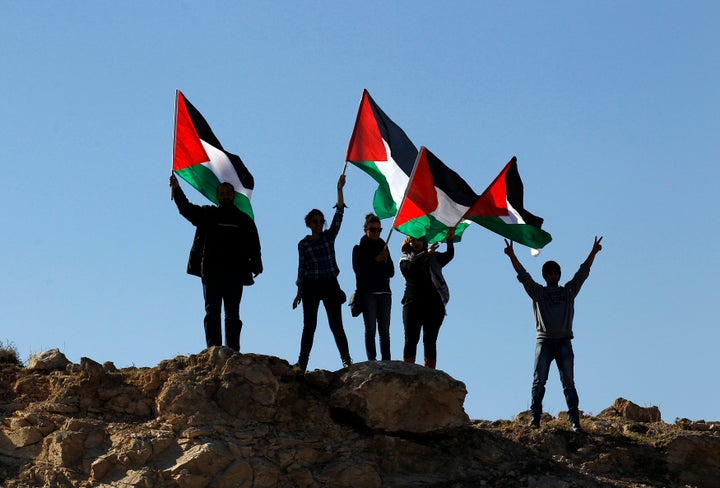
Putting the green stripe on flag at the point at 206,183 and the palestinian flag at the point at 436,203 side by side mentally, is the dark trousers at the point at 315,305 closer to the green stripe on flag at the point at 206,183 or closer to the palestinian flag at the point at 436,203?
the palestinian flag at the point at 436,203

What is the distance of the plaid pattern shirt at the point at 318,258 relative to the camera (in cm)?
1371

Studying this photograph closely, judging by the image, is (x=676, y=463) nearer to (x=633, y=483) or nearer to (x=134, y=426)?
(x=633, y=483)

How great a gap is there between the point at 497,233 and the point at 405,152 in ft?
5.76

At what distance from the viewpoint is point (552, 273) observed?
13922 mm

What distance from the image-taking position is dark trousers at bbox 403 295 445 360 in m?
14.0

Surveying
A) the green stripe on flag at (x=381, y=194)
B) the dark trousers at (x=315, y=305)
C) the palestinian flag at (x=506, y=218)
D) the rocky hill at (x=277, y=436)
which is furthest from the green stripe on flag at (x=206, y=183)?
the palestinian flag at (x=506, y=218)

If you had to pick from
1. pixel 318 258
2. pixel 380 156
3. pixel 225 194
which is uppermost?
pixel 380 156

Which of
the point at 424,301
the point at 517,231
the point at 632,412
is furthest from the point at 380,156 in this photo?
the point at 632,412

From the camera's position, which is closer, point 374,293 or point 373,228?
point 374,293

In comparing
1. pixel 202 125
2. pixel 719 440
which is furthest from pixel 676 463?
pixel 202 125

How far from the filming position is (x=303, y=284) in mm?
13758

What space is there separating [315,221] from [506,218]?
2785 millimetres

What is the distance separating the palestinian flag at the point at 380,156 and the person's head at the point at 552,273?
93.7 inches

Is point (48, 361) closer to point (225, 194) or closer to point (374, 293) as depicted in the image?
point (225, 194)
